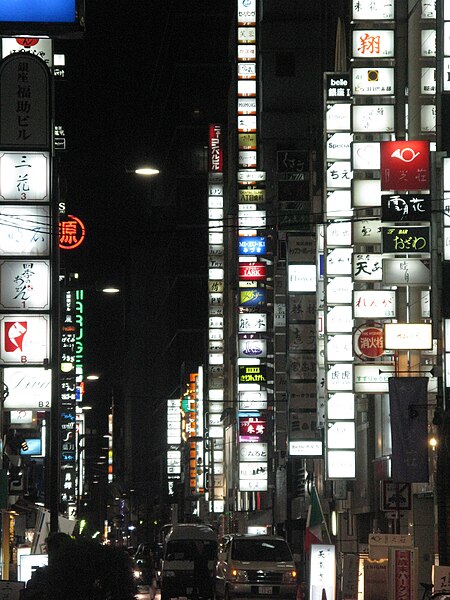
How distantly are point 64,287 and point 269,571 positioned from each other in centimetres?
2895

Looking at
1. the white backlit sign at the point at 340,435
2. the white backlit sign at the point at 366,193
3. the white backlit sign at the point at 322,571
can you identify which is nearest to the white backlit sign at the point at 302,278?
the white backlit sign at the point at 340,435

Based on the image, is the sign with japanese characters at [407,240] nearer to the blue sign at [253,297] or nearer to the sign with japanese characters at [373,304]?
the sign with japanese characters at [373,304]

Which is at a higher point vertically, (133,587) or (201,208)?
(201,208)

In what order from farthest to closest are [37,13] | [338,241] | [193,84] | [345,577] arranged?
[193,84] < [338,241] < [345,577] < [37,13]

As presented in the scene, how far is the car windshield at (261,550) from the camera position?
1221 inches

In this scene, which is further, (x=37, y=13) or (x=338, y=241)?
(x=338, y=241)

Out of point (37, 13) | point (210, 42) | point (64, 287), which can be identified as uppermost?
point (210, 42)

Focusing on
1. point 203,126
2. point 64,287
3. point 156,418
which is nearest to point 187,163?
point 203,126

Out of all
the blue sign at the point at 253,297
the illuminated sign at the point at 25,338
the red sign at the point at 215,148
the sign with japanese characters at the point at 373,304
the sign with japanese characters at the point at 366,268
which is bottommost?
→ the illuminated sign at the point at 25,338

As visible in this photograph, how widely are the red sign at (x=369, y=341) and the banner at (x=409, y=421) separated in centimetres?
319

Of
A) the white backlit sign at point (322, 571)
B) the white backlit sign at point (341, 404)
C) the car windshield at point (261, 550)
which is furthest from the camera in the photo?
the white backlit sign at point (341, 404)

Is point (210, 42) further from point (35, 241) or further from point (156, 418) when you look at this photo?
point (35, 241)

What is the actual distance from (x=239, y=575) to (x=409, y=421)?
5.65 metres

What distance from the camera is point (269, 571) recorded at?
30391mm
